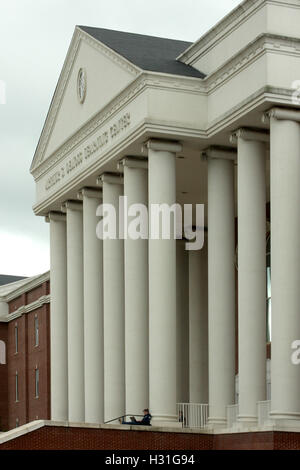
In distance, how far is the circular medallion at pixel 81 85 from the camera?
54781mm

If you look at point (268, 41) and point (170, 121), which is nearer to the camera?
point (268, 41)

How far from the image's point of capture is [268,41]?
42500 mm

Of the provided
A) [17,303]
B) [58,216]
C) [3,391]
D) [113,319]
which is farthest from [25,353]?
[113,319]

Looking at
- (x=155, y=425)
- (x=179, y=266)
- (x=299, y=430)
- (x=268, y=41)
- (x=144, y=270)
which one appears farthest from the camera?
(x=179, y=266)

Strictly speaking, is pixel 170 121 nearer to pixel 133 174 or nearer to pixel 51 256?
pixel 133 174

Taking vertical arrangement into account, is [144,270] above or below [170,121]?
below

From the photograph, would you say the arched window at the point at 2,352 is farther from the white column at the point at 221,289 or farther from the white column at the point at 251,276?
the white column at the point at 251,276

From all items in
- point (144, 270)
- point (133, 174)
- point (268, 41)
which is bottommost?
point (144, 270)

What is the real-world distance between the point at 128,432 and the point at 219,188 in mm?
10263

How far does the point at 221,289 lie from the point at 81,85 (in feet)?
43.0

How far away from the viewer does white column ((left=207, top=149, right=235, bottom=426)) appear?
46.5 metres

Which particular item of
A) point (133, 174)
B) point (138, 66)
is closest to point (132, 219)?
point (133, 174)

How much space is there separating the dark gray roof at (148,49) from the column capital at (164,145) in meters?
2.58

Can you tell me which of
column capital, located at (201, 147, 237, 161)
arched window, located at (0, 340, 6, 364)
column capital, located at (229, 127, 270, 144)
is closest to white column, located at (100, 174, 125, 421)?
column capital, located at (201, 147, 237, 161)
